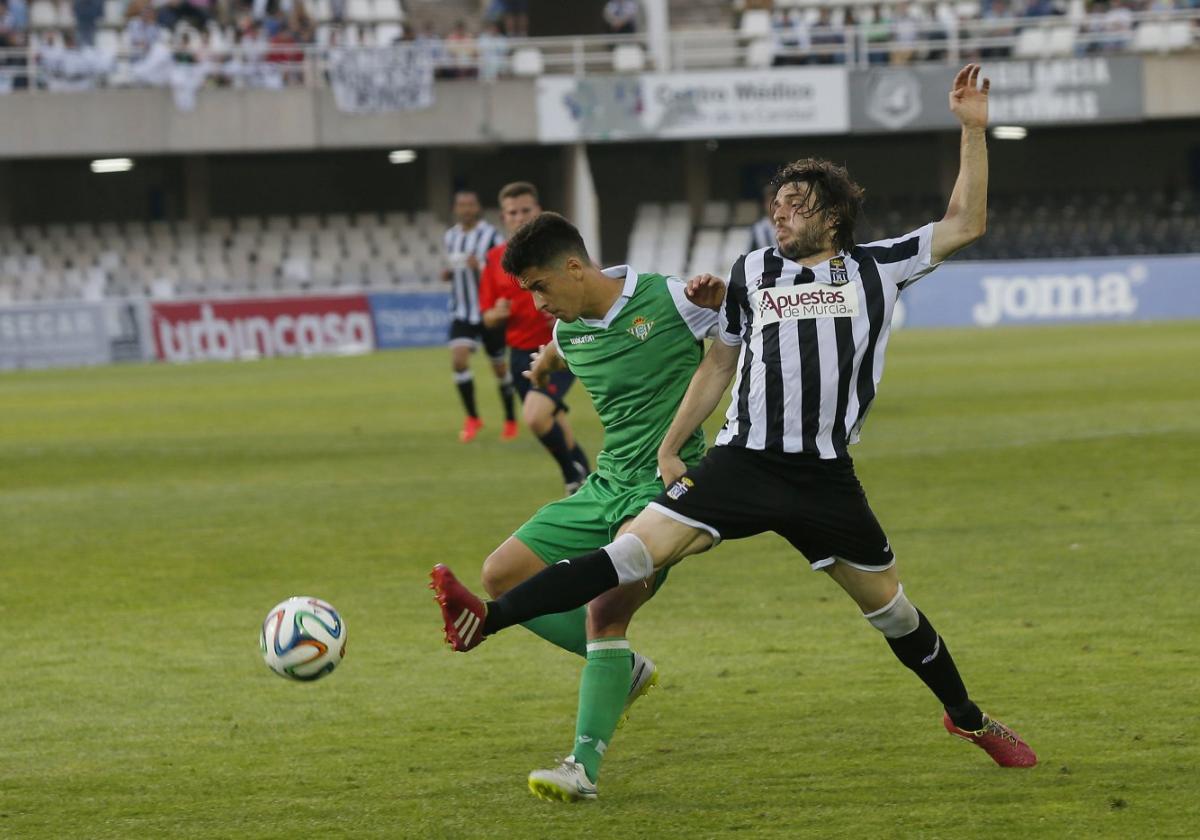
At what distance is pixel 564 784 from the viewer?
5051 mm

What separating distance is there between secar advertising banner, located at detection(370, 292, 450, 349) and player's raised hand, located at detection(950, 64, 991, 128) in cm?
2822

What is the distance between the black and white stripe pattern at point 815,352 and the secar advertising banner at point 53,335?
28.2 metres

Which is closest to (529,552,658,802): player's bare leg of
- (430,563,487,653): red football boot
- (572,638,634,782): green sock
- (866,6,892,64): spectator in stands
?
(572,638,634,782): green sock

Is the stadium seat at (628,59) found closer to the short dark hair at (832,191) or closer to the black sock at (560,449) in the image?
the black sock at (560,449)

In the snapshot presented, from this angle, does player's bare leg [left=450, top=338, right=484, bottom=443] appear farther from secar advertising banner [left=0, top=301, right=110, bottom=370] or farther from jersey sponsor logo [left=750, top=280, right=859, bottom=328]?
secar advertising banner [left=0, top=301, right=110, bottom=370]

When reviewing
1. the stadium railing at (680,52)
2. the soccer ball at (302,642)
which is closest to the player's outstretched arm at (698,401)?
the soccer ball at (302,642)

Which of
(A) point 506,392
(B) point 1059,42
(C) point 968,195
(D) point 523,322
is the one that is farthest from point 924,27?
(C) point 968,195

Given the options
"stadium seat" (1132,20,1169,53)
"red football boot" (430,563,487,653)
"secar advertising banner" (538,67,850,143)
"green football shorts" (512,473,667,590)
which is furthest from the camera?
"stadium seat" (1132,20,1169,53)

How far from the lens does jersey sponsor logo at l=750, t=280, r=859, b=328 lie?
5121 millimetres

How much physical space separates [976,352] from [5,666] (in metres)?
20.6

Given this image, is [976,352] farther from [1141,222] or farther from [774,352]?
[774,352]

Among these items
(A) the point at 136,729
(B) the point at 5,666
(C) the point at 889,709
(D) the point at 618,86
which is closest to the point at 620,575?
(C) the point at 889,709

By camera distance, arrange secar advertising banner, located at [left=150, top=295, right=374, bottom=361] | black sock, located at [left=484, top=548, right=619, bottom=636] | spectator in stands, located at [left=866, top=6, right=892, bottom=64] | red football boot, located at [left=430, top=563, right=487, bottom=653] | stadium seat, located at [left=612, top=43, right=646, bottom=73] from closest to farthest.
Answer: red football boot, located at [left=430, top=563, right=487, bottom=653] < black sock, located at [left=484, top=548, right=619, bottom=636] < secar advertising banner, located at [left=150, top=295, right=374, bottom=361] < stadium seat, located at [left=612, top=43, right=646, bottom=73] < spectator in stands, located at [left=866, top=6, right=892, bottom=64]

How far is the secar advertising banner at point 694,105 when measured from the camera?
3741 cm
